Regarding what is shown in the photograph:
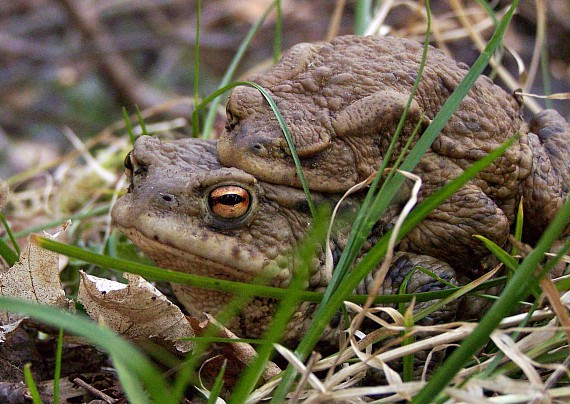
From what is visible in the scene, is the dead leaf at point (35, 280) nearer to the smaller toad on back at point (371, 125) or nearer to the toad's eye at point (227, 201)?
the toad's eye at point (227, 201)

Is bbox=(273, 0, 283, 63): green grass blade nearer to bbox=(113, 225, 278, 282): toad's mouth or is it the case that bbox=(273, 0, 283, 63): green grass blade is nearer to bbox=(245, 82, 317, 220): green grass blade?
bbox=(245, 82, 317, 220): green grass blade

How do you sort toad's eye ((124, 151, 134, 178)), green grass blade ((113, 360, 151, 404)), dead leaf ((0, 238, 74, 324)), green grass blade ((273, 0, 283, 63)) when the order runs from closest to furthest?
green grass blade ((113, 360, 151, 404))
dead leaf ((0, 238, 74, 324))
toad's eye ((124, 151, 134, 178))
green grass blade ((273, 0, 283, 63))

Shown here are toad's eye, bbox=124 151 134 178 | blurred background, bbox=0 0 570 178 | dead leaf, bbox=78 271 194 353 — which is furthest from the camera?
blurred background, bbox=0 0 570 178

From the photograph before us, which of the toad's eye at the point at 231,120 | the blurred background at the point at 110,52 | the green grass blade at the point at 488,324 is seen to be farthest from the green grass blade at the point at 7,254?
the blurred background at the point at 110,52

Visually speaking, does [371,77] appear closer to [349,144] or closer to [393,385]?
[349,144]

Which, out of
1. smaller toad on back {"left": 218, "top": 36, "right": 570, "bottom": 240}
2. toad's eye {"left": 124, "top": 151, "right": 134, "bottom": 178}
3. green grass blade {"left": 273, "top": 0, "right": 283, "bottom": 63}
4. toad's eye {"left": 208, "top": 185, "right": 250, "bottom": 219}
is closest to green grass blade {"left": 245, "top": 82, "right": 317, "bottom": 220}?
smaller toad on back {"left": 218, "top": 36, "right": 570, "bottom": 240}

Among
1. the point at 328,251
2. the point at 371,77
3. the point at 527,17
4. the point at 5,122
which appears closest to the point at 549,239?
the point at 328,251
